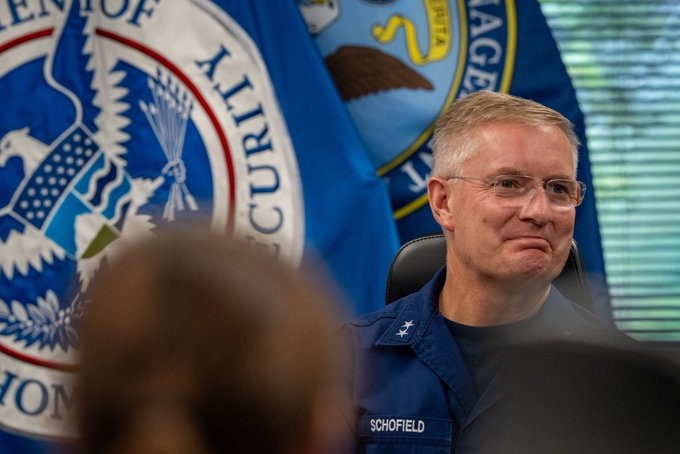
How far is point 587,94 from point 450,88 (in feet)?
1.54

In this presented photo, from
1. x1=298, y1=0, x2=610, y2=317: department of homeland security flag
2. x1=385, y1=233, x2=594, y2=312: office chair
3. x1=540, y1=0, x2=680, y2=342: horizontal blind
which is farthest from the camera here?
x1=540, y1=0, x2=680, y2=342: horizontal blind

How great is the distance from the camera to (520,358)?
1.63ft

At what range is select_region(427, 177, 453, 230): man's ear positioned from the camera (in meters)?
1.88

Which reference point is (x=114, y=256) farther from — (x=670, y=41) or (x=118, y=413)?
(x=670, y=41)

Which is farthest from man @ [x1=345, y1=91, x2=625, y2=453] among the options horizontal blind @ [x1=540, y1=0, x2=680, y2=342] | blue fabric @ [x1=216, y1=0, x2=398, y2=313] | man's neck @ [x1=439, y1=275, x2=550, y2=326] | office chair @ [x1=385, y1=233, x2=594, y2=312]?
horizontal blind @ [x1=540, y1=0, x2=680, y2=342]

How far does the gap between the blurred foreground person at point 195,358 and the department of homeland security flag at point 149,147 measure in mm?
2439

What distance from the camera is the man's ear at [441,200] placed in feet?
6.15

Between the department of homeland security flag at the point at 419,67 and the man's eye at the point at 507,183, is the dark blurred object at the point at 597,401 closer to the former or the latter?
the man's eye at the point at 507,183

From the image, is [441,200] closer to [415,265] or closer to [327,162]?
[415,265]

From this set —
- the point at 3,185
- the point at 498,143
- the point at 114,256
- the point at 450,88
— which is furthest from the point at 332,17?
the point at 114,256

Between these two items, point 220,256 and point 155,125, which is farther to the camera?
point 155,125

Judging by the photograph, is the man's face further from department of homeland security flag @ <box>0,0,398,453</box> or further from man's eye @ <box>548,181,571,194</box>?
department of homeland security flag @ <box>0,0,398,453</box>

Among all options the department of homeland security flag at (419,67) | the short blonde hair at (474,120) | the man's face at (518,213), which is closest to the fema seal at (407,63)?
the department of homeland security flag at (419,67)

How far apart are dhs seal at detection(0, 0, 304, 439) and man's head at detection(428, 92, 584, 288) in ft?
3.98
